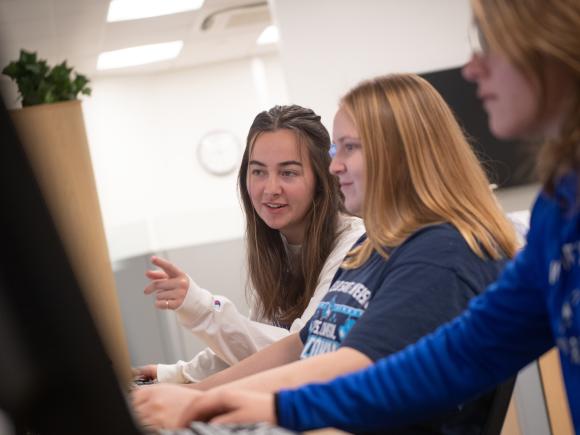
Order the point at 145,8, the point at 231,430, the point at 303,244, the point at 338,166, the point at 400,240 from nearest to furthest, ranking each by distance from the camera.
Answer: the point at 231,430 → the point at 400,240 → the point at 338,166 → the point at 303,244 → the point at 145,8

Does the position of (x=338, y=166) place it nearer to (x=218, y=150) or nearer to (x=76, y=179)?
(x=76, y=179)

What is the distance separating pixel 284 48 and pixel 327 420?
13.5ft

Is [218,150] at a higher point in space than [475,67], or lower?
higher

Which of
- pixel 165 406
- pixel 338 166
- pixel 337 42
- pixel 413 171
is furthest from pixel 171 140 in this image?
pixel 165 406

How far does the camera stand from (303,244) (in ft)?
6.31

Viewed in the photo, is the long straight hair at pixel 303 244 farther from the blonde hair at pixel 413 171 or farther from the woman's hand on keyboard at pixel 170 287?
the blonde hair at pixel 413 171

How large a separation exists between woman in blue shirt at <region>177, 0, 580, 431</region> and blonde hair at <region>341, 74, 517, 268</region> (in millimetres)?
279

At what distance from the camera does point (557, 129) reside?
0.73 meters

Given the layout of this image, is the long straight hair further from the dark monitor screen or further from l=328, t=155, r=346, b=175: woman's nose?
the dark monitor screen

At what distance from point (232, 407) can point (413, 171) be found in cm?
50

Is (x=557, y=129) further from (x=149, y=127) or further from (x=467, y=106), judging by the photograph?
(x=149, y=127)

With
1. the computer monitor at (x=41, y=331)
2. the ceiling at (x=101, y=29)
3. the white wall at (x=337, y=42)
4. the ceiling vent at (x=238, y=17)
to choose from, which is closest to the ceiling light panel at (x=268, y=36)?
the ceiling at (x=101, y=29)

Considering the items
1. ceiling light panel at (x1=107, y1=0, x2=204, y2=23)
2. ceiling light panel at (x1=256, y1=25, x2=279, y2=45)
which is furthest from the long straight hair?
ceiling light panel at (x1=256, y1=25, x2=279, y2=45)

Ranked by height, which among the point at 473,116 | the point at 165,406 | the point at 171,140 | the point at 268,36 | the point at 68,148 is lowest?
the point at 165,406
